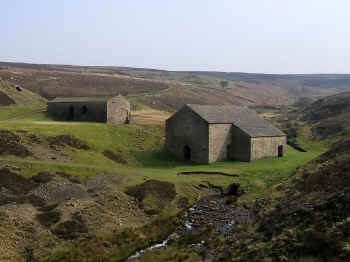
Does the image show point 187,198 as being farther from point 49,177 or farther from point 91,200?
point 49,177

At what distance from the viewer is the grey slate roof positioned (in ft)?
134

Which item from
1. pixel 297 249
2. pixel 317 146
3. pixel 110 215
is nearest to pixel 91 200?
pixel 110 215

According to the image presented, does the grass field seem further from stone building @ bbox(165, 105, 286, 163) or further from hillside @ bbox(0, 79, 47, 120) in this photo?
hillside @ bbox(0, 79, 47, 120)

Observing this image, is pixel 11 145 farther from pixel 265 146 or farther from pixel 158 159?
pixel 265 146

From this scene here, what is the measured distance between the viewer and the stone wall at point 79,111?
52.2 meters

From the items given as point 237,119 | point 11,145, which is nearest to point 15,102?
point 11,145

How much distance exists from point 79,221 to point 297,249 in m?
12.4

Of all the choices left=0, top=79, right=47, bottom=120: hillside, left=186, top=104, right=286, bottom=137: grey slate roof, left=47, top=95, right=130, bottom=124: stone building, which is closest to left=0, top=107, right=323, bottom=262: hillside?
left=186, top=104, right=286, bottom=137: grey slate roof

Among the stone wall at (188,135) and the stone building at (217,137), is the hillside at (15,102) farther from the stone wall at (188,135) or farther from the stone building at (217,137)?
the stone building at (217,137)

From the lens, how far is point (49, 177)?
27.7m

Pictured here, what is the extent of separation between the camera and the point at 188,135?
41.2 meters

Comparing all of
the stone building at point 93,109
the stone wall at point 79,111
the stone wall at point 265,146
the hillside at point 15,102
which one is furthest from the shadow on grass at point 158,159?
the hillside at point 15,102

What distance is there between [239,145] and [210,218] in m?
17.9

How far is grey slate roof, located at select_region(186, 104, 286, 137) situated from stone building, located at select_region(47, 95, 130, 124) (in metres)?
14.7
